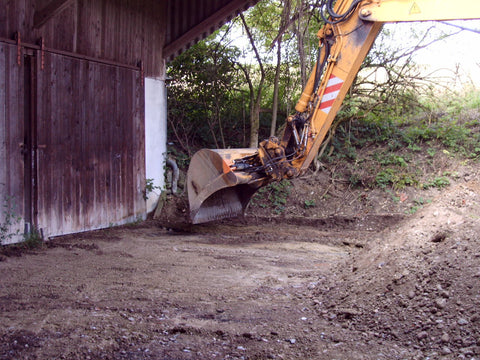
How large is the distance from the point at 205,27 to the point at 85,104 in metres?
2.75

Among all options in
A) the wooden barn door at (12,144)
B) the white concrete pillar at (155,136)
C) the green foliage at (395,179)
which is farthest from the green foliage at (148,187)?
the green foliage at (395,179)

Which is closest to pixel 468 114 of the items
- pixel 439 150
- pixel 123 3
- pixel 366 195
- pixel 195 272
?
pixel 439 150

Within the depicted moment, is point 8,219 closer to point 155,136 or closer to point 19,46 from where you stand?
point 19,46

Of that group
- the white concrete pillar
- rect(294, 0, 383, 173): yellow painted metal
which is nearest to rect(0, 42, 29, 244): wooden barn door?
the white concrete pillar

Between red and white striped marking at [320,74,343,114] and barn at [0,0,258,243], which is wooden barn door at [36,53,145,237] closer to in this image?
barn at [0,0,258,243]

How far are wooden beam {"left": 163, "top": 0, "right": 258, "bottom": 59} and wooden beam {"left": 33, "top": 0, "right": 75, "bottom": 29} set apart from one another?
2.61m

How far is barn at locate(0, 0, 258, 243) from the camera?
6.60 metres

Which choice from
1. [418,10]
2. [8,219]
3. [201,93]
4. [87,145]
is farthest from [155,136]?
[418,10]

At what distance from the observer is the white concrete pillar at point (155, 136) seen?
903cm

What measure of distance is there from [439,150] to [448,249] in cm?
666

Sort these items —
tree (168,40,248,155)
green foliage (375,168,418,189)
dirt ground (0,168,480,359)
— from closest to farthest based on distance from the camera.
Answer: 1. dirt ground (0,168,480,359)
2. green foliage (375,168,418,189)
3. tree (168,40,248,155)

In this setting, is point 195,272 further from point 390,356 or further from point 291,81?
point 291,81

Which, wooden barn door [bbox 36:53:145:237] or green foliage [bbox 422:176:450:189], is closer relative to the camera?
wooden barn door [bbox 36:53:145:237]

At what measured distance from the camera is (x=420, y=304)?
365 centimetres
